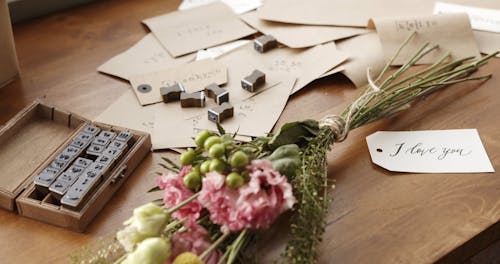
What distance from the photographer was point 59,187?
0.86m

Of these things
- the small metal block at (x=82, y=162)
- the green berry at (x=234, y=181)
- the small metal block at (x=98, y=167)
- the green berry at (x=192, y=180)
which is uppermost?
the green berry at (x=234, y=181)

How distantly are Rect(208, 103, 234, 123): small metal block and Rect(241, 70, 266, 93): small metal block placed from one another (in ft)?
0.25

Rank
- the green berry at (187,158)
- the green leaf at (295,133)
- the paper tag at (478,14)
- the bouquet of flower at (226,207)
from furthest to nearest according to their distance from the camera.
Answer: the paper tag at (478,14), the green leaf at (295,133), the green berry at (187,158), the bouquet of flower at (226,207)

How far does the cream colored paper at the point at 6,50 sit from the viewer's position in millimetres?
1062

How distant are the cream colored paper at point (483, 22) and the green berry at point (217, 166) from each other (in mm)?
753

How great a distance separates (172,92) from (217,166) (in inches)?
15.2

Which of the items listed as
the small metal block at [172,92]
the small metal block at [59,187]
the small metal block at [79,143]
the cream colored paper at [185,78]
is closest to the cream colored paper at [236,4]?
the cream colored paper at [185,78]

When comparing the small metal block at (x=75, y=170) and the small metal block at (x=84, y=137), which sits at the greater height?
the small metal block at (x=84, y=137)

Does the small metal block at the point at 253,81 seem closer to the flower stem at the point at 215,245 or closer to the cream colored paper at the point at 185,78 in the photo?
the cream colored paper at the point at 185,78

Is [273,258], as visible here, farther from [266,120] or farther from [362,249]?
[266,120]

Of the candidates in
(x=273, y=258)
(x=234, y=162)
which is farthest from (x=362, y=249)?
(x=234, y=162)

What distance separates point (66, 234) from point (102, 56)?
48 centimetres

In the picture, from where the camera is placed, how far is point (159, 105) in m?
1.11

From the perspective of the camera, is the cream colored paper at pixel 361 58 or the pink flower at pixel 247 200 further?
the cream colored paper at pixel 361 58
